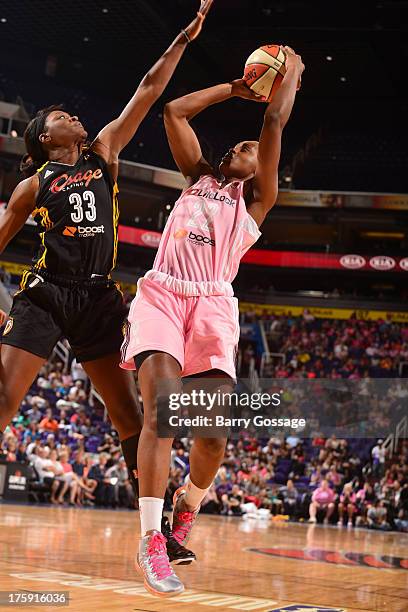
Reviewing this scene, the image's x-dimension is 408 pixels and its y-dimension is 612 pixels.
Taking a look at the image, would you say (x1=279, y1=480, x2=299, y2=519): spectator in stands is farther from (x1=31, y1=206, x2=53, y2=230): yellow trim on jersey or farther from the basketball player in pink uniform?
(x1=31, y1=206, x2=53, y2=230): yellow trim on jersey

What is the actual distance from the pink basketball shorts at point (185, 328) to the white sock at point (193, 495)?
75 centimetres

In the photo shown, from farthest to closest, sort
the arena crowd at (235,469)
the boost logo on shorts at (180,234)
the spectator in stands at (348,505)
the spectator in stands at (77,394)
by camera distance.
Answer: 1. the spectator in stands at (77,394)
2. the spectator in stands at (348,505)
3. the arena crowd at (235,469)
4. the boost logo on shorts at (180,234)

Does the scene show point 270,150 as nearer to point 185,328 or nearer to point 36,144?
point 185,328

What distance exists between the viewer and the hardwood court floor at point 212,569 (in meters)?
5.59

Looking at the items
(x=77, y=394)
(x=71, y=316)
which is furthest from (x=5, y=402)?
(x=77, y=394)

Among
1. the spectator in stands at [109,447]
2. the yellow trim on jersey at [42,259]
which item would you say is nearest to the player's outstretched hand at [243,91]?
the yellow trim on jersey at [42,259]

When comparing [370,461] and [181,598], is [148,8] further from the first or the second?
[181,598]

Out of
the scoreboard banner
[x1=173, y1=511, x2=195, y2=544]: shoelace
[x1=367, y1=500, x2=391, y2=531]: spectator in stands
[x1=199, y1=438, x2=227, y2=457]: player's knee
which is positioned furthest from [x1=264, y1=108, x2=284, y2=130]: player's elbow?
the scoreboard banner

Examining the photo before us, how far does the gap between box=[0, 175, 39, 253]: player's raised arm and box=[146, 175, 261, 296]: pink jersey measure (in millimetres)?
793

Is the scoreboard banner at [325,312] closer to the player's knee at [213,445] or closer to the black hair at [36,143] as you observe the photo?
the black hair at [36,143]

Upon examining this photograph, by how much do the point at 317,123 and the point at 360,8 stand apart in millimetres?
8779

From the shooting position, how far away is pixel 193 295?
4070 millimetres

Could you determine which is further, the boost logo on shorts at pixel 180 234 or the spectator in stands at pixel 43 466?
the spectator in stands at pixel 43 466

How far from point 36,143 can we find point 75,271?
81cm
